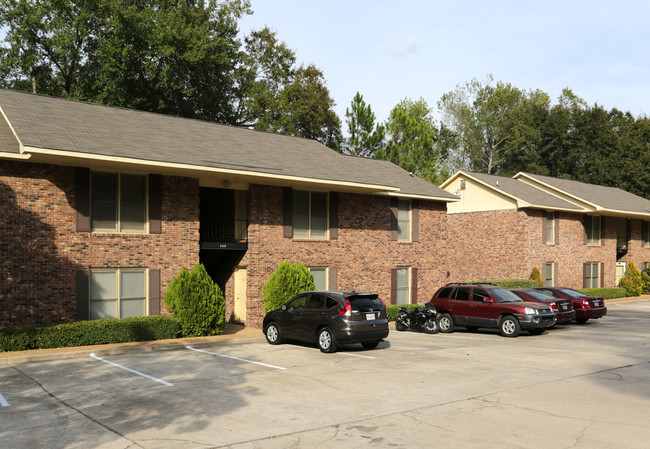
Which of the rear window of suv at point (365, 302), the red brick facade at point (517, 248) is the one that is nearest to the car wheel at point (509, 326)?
the rear window of suv at point (365, 302)

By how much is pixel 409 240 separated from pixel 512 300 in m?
8.27

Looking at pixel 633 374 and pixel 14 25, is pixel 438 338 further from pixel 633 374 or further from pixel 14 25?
pixel 14 25

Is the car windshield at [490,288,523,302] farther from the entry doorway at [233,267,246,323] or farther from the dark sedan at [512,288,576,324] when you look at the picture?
the entry doorway at [233,267,246,323]

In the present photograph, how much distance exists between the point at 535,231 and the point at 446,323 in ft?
53.8

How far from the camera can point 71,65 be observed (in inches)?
1791

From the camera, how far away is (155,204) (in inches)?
798

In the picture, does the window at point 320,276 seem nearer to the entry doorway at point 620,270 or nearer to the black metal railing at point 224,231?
the black metal railing at point 224,231

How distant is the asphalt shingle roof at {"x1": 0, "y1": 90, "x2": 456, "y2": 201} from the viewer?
18.5 metres

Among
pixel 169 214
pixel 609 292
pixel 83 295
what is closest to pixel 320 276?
pixel 169 214

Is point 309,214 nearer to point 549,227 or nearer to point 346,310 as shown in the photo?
point 346,310

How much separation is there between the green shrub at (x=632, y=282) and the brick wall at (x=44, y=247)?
3442 centimetres

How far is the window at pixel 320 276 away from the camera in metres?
25.1

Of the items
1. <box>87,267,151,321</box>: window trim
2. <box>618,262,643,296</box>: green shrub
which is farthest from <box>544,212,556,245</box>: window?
<box>87,267,151,321</box>: window trim

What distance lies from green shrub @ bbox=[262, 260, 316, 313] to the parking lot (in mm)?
4120
